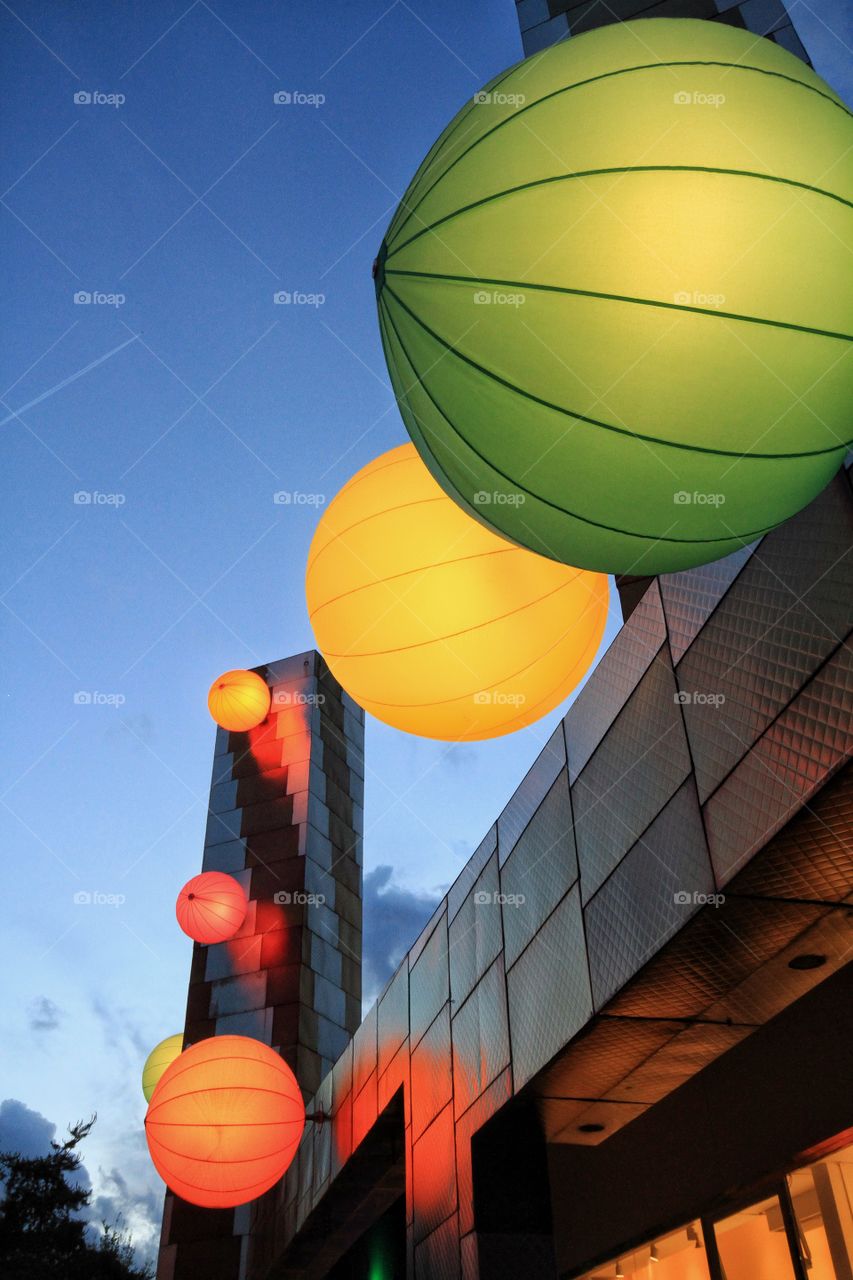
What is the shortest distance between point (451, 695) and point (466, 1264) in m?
3.49

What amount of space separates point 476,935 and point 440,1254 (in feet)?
5.91

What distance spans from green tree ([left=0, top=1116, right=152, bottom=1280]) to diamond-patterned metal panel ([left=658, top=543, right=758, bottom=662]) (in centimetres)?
2354

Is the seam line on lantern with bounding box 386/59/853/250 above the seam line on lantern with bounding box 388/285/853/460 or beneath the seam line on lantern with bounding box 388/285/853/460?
above

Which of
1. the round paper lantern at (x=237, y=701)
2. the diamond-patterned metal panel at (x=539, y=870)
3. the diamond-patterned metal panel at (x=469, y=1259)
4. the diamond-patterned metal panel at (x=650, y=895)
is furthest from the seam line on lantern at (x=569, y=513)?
the round paper lantern at (x=237, y=701)

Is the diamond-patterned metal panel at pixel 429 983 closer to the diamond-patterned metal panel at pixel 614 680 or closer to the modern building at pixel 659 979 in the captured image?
the modern building at pixel 659 979

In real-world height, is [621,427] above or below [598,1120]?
above

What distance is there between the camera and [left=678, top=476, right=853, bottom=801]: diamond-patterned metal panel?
277 centimetres

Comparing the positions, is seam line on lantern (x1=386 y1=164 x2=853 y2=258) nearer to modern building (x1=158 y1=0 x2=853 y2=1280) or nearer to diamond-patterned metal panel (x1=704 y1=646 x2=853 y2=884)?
modern building (x1=158 y1=0 x2=853 y2=1280)

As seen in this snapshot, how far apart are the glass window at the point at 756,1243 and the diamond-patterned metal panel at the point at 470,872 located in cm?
236

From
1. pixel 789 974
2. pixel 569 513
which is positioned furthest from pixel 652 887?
pixel 569 513

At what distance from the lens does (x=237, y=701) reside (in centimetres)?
1248

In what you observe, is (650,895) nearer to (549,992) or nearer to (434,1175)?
(549,992)

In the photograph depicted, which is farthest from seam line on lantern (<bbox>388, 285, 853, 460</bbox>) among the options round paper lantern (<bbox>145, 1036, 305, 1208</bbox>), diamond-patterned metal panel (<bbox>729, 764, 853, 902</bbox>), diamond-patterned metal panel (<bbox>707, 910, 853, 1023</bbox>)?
round paper lantern (<bbox>145, 1036, 305, 1208</bbox>)

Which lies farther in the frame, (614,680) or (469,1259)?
(469,1259)
